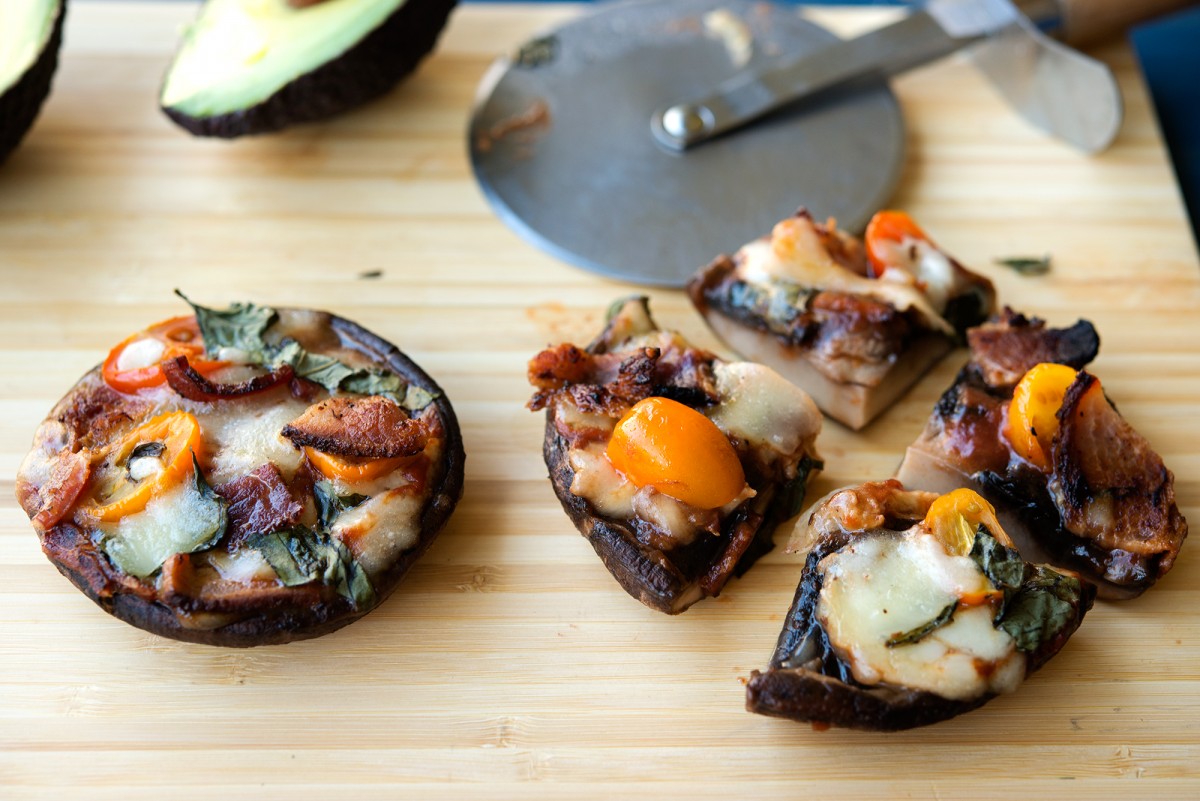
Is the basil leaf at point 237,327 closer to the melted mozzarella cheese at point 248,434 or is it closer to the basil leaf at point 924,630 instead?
the melted mozzarella cheese at point 248,434

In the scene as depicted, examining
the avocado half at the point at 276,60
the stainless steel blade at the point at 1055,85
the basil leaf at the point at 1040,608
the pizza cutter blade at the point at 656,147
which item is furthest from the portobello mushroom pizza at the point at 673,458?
the stainless steel blade at the point at 1055,85

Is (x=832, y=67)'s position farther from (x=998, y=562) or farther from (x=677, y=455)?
(x=998, y=562)

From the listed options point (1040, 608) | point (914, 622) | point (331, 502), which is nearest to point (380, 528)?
point (331, 502)

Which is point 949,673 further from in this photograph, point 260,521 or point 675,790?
point 260,521

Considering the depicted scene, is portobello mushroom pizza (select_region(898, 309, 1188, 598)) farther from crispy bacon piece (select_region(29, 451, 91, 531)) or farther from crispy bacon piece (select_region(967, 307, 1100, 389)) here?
crispy bacon piece (select_region(29, 451, 91, 531))

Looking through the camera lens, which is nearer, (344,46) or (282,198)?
(344,46)

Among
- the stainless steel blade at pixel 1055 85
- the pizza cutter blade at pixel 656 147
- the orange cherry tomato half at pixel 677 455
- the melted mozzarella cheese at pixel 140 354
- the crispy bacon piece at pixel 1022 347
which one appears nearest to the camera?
the orange cherry tomato half at pixel 677 455

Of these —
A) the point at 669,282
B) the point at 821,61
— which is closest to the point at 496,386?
the point at 669,282
